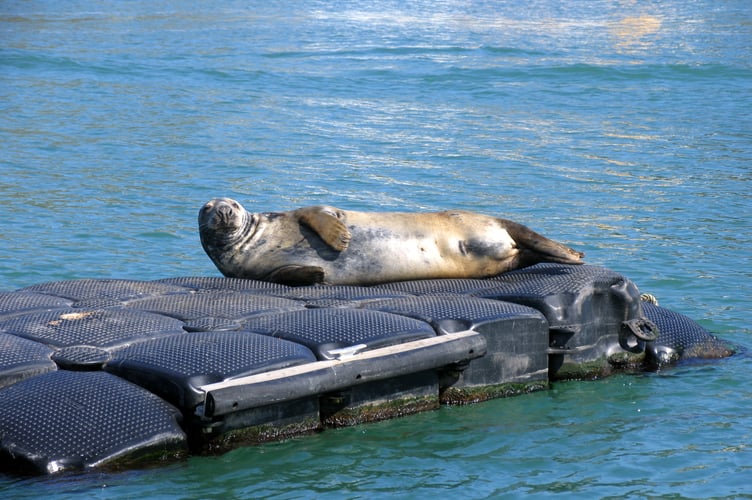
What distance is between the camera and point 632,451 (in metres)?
5.66

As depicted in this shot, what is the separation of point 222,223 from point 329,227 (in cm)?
68

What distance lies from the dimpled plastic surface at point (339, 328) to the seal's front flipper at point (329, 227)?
1.14 meters

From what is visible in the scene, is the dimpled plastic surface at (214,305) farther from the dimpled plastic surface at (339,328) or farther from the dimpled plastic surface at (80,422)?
the dimpled plastic surface at (80,422)

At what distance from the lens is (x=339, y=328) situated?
585cm

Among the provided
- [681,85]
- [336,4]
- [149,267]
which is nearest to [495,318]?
[149,267]

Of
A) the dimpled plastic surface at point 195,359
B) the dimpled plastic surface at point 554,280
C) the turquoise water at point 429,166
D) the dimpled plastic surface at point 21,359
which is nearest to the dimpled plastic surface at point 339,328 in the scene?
→ the dimpled plastic surface at point 195,359

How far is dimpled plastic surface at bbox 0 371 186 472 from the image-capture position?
4785 mm

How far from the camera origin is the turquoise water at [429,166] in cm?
543

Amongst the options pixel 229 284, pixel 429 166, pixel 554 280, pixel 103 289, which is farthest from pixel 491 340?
pixel 429 166

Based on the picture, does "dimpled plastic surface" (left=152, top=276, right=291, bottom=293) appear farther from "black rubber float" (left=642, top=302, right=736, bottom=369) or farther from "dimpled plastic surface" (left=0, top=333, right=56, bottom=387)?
"black rubber float" (left=642, top=302, right=736, bottom=369)

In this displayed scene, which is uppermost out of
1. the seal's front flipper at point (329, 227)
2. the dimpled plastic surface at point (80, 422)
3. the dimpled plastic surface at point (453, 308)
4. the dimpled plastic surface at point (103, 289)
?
the seal's front flipper at point (329, 227)

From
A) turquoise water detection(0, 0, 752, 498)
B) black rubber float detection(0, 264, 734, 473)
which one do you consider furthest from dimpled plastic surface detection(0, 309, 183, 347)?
turquoise water detection(0, 0, 752, 498)

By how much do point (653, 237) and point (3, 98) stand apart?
487 inches

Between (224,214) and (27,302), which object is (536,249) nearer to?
(224,214)
